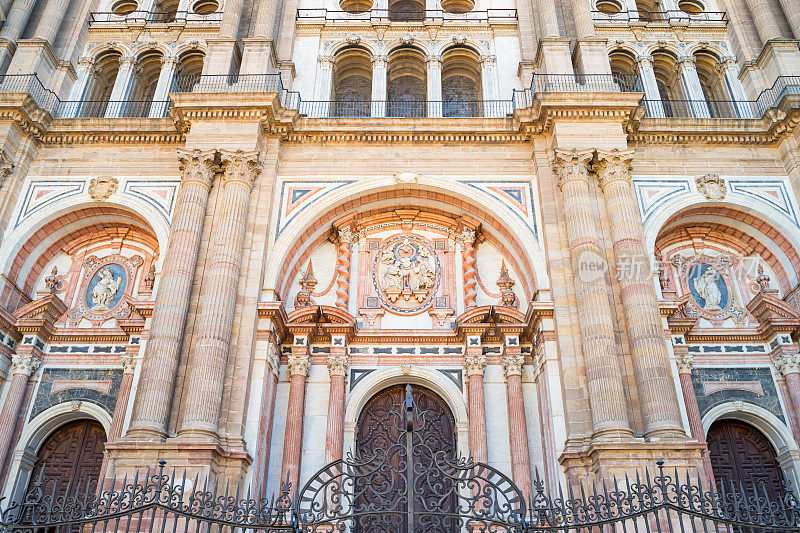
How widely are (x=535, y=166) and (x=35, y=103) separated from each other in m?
12.7

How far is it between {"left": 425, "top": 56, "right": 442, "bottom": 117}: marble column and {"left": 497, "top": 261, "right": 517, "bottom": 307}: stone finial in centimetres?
476

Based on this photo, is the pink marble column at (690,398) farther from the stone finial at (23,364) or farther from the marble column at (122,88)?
the marble column at (122,88)

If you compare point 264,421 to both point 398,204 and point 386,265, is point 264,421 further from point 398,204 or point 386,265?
point 398,204

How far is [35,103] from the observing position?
17266mm

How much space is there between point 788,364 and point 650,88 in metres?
8.34

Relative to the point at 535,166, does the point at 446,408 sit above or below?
below

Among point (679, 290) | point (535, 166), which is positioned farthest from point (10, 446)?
point (679, 290)

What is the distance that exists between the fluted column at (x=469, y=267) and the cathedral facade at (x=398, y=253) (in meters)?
0.07

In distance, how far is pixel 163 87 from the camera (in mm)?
19422

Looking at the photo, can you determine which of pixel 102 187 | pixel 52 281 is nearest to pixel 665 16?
pixel 102 187

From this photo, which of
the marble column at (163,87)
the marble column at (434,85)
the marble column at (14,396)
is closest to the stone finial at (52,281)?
the marble column at (14,396)

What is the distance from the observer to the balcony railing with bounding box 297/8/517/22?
20.5 metres

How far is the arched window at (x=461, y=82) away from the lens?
19562 millimetres

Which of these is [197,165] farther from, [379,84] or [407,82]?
[407,82]
